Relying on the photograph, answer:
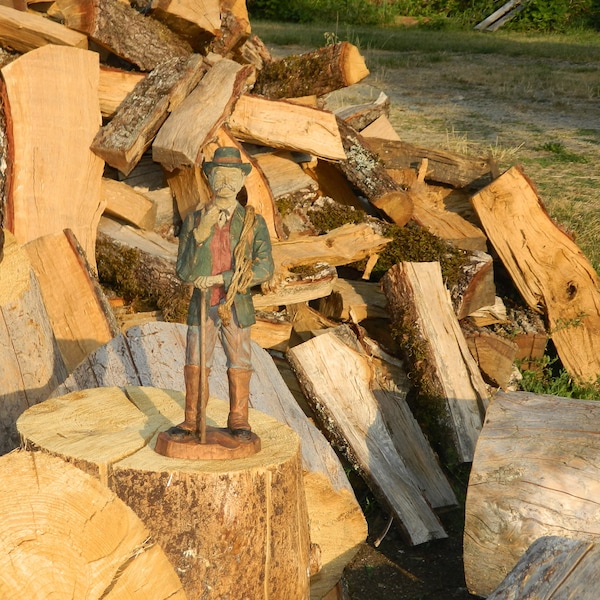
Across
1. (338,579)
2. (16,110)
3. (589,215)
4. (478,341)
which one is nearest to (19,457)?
(338,579)

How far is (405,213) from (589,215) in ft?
7.13

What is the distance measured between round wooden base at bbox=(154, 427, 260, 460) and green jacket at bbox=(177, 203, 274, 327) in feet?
1.34

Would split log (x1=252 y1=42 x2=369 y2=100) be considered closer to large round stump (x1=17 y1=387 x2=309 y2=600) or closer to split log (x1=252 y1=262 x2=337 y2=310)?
split log (x1=252 y1=262 x2=337 y2=310)

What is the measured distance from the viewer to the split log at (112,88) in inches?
234

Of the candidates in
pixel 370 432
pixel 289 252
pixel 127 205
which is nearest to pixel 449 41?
pixel 289 252

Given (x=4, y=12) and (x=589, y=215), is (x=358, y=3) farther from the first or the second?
(x=4, y=12)

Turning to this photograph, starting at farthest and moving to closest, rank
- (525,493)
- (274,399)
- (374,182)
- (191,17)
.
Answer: (374,182) < (191,17) < (274,399) < (525,493)

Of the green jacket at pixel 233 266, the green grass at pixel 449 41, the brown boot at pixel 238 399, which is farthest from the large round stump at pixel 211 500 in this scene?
the green grass at pixel 449 41

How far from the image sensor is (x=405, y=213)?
6527mm

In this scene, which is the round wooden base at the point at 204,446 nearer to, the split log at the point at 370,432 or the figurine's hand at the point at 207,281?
the figurine's hand at the point at 207,281

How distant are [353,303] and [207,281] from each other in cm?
278

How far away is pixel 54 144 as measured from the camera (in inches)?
221

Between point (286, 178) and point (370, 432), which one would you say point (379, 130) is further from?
point (370, 432)

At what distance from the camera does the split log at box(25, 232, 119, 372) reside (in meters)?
5.12
